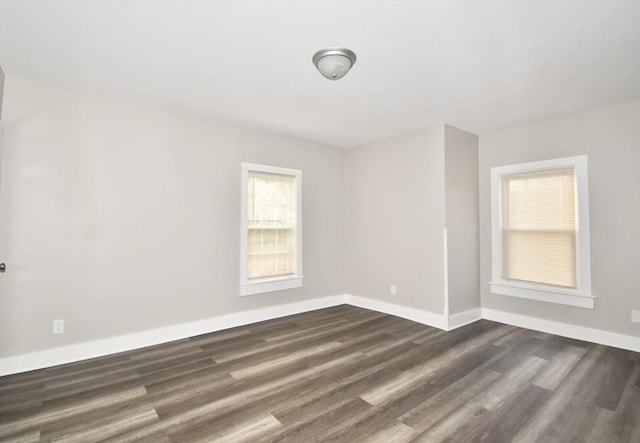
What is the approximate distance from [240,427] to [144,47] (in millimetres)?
2766

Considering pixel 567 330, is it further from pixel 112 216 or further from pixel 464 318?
pixel 112 216

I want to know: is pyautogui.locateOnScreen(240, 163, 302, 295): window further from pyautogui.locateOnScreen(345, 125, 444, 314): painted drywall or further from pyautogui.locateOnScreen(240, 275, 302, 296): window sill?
pyautogui.locateOnScreen(345, 125, 444, 314): painted drywall

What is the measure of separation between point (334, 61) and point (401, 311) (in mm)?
3414

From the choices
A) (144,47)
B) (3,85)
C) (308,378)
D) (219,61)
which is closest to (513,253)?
(308,378)

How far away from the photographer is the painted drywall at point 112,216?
2.81 metres

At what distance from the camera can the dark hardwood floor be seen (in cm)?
200

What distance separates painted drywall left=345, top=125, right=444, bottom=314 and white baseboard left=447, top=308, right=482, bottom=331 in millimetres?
195

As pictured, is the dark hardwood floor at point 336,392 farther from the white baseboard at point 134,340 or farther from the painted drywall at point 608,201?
the painted drywall at point 608,201

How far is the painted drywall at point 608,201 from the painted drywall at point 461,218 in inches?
29.6

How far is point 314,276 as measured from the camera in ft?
16.2

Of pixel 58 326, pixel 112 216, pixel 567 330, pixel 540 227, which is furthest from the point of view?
pixel 540 227

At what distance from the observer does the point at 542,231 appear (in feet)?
13.0

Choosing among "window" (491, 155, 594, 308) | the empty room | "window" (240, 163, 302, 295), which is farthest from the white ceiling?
"window" (240, 163, 302, 295)

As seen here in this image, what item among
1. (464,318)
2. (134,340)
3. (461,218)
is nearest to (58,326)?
(134,340)
